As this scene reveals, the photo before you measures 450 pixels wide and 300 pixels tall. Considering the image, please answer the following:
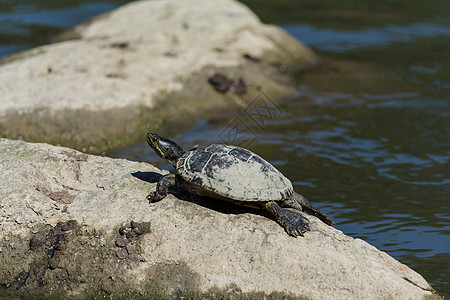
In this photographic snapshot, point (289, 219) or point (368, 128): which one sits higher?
point (289, 219)

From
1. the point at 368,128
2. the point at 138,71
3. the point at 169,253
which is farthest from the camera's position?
the point at 138,71

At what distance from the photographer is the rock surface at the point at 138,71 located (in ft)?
27.3

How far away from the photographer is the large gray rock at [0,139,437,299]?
4391 mm

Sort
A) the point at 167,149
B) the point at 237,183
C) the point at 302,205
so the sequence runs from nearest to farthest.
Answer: the point at 237,183
the point at 302,205
the point at 167,149

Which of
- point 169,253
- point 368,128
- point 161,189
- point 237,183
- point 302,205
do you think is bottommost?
point 368,128

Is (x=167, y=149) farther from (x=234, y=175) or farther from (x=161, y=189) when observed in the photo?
(x=234, y=175)

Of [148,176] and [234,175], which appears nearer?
[234,175]

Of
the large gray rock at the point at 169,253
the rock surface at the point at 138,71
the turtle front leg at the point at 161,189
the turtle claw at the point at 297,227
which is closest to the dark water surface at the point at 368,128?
the rock surface at the point at 138,71

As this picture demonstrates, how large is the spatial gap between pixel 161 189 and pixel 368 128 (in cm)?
510

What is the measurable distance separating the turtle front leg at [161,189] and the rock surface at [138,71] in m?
3.47

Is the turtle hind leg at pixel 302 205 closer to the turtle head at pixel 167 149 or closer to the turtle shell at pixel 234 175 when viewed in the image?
the turtle shell at pixel 234 175

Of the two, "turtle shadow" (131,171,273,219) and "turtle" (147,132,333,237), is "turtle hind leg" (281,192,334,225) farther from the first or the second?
"turtle shadow" (131,171,273,219)

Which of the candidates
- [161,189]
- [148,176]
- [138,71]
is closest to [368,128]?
[138,71]

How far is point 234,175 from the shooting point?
484cm
